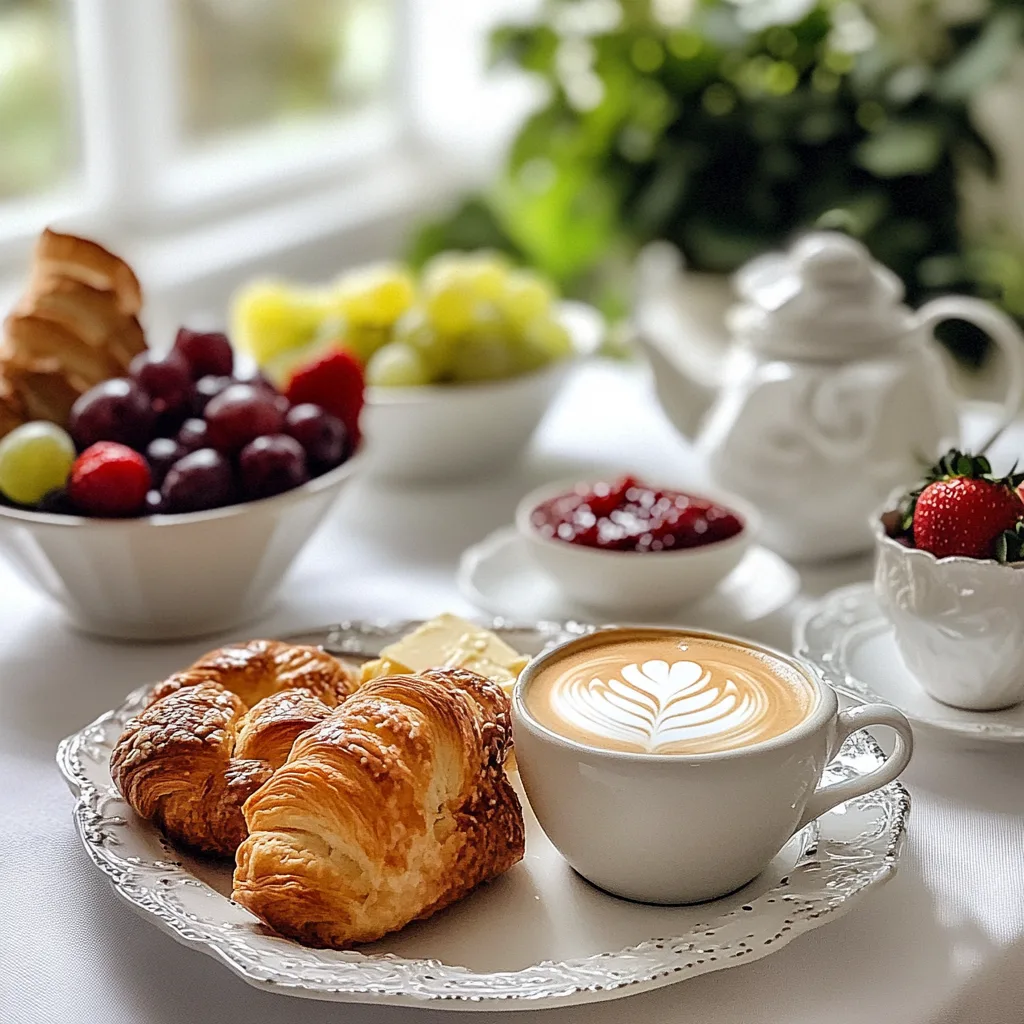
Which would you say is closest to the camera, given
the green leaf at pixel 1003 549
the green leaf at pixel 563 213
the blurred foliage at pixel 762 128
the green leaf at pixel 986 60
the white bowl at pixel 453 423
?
the green leaf at pixel 1003 549

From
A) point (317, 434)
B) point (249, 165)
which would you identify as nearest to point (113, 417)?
point (317, 434)

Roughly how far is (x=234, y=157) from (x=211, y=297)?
342 mm

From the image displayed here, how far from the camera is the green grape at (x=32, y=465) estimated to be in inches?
39.4

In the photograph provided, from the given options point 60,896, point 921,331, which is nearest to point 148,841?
point 60,896

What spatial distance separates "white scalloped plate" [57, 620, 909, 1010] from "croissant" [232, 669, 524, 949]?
0.06ft

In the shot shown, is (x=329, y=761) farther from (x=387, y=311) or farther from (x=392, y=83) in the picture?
(x=392, y=83)

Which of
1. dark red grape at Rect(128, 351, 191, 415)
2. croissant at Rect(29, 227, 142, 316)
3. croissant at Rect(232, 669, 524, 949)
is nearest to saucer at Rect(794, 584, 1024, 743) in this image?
croissant at Rect(232, 669, 524, 949)

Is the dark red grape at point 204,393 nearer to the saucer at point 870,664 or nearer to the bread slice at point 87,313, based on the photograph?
the bread slice at point 87,313

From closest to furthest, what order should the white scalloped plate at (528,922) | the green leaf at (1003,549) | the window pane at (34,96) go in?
1. the white scalloped plate at (528,922)
2. the green leaf at (1003,549)
3. the window pane at (34,96)

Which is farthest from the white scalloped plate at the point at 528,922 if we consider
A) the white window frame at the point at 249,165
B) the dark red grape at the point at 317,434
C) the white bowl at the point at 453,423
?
the white window frame at the point at 249,165

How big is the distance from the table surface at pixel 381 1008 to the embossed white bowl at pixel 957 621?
0.13 feet

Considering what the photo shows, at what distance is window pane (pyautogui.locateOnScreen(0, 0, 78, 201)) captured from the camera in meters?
1.93

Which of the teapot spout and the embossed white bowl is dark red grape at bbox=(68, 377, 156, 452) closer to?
the embossed white bowl

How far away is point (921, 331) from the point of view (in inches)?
45.8
